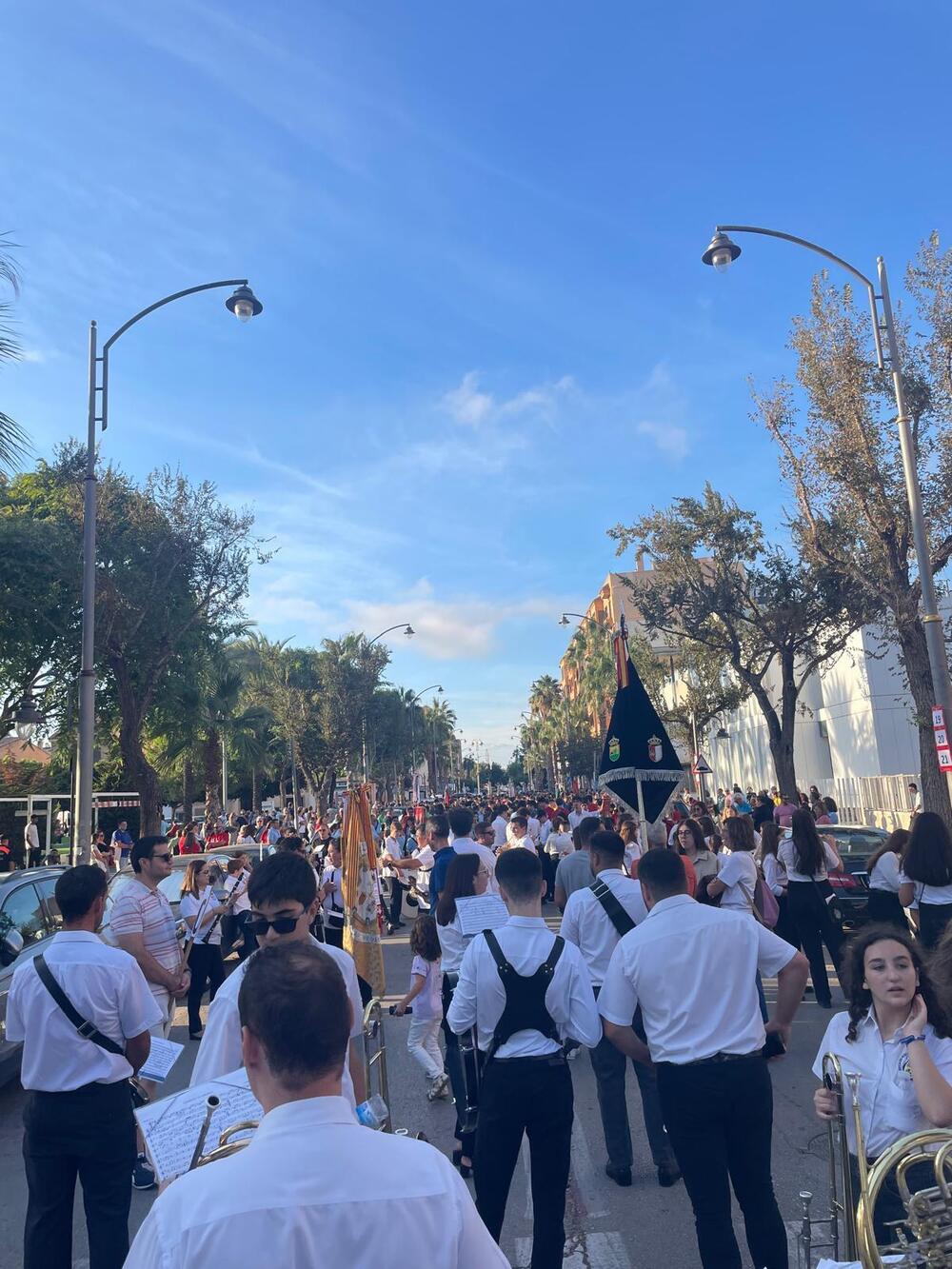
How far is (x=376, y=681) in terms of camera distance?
48.3 metres

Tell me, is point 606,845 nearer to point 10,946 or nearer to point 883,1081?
point 883,1081

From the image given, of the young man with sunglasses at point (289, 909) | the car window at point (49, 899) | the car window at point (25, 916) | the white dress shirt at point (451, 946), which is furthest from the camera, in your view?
the car window at point (49, 899)

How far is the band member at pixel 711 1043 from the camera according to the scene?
137 inches

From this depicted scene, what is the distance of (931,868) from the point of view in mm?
6906

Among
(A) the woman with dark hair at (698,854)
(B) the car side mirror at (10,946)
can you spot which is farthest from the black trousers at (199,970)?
(A) the woman with dark hair at (698,854)

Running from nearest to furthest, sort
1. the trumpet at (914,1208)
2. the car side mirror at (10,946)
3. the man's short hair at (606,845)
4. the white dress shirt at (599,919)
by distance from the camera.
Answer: the trumpet at (914,1208)
the white dress shirt at (599,919)
the man's short hair at (606,845)
the car side mirror at (10,946)

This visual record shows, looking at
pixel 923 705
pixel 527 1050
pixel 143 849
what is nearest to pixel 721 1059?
pixel 527 1050

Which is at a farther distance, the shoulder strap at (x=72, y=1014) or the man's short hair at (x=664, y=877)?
the man's short hair at (x=664, y=877)

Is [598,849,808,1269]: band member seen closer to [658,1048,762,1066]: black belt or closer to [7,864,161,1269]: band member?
[658,1048,762,1066]: black belt

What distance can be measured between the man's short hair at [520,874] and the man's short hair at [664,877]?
18.2 inches

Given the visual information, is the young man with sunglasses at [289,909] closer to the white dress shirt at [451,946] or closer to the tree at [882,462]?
the white dress shirt at [451,946]

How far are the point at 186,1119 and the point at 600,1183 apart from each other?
12.5ft

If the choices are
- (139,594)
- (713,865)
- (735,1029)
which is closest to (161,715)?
(139,594)

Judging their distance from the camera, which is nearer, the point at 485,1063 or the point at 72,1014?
the point at 72,1014
